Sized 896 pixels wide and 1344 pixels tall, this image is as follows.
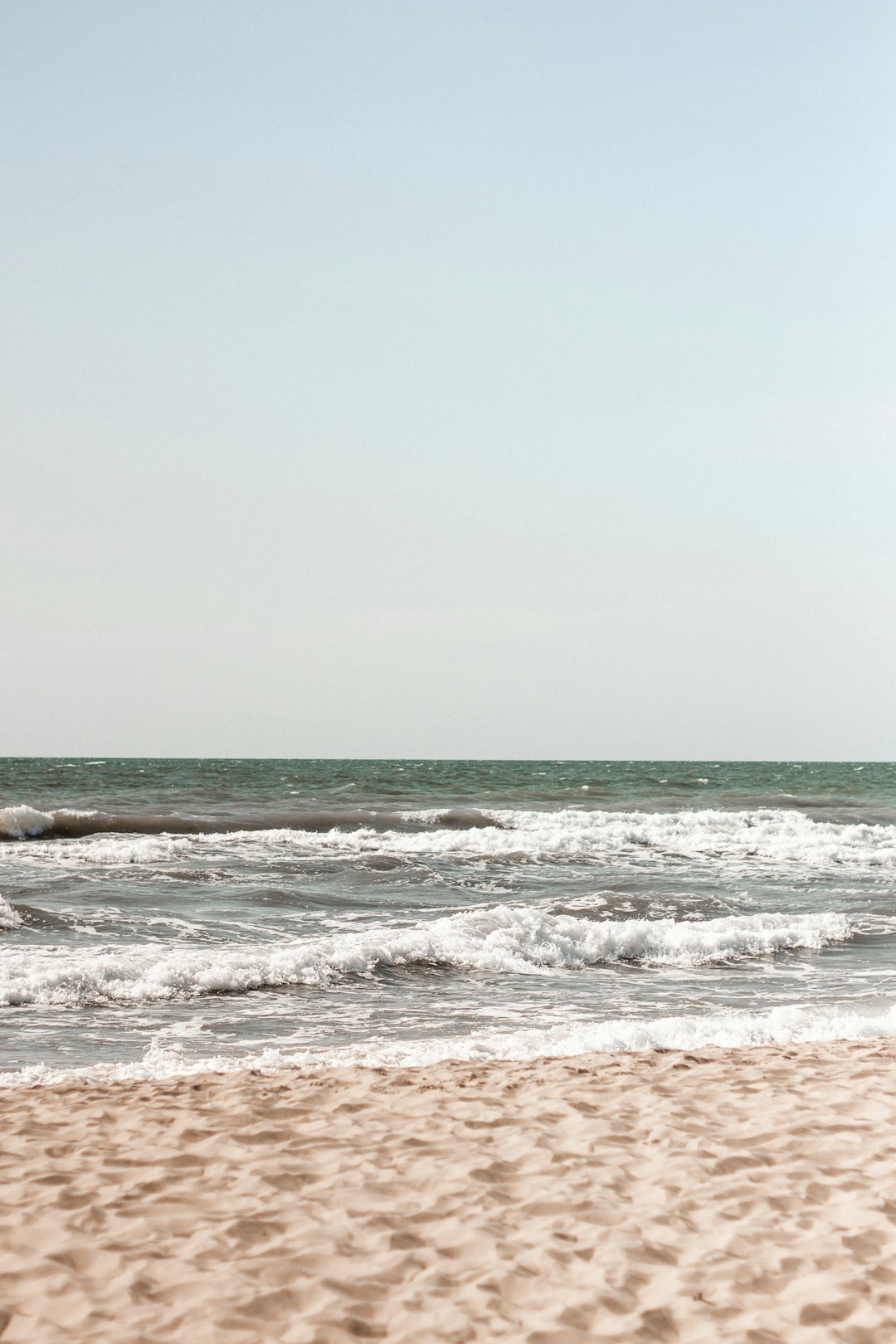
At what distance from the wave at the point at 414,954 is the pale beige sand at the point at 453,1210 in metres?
3.20

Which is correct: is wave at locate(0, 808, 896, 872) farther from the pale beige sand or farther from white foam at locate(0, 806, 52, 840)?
the pale beige sand

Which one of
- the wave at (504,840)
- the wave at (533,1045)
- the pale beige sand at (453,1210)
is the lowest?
the wave at (504,840)

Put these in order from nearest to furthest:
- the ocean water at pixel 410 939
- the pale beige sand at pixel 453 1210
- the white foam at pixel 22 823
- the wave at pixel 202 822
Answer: the pale beige sand at pixel 453 1210 → the ocean water at pixel 410 939 → the white foam at pixel 22 823 → the wave at pixel 202 822

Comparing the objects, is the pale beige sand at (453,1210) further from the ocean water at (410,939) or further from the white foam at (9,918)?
the white foam at (9,918)

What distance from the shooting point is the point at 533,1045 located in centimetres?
800

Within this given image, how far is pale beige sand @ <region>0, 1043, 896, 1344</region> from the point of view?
375cm

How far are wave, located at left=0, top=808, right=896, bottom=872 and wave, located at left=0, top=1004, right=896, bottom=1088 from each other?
11.8 m

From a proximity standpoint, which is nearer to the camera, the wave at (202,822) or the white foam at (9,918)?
the white foam at (9,918)

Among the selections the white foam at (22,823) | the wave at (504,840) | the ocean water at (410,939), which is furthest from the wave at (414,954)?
the white foam at (22,823)

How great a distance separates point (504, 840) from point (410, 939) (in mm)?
12244

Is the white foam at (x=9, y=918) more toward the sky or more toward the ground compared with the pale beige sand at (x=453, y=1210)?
more toward the ground

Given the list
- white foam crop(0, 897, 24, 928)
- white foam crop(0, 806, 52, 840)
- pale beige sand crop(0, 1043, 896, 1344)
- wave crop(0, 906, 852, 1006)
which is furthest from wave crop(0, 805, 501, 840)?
pale beige sand crop(0, 1043, 896, 1344)

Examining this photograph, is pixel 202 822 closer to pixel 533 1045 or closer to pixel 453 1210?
pixel 533 1045

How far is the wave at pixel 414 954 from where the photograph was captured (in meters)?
9.67
